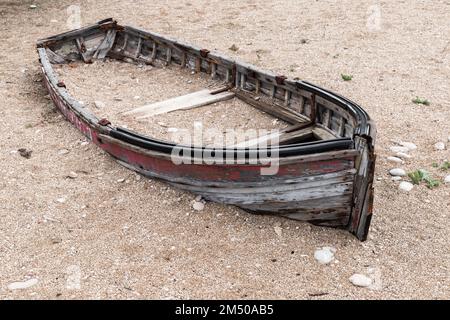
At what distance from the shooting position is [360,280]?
4.32 meters

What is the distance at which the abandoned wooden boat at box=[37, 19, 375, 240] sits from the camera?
4.50 m

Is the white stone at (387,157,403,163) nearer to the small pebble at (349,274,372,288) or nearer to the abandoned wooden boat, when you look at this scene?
the abandoned wooden boat

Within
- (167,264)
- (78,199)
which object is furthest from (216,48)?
(167,264)

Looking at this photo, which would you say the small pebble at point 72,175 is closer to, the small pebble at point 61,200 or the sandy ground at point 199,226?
the sandy ground at point 199,226

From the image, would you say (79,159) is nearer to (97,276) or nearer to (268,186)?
(97,276)

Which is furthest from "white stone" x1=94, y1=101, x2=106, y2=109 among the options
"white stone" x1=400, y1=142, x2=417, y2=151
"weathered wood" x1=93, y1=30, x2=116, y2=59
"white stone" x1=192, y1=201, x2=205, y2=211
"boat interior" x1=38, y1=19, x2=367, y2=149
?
"white stone" x1=400, y1=142, x2=417, y2=151

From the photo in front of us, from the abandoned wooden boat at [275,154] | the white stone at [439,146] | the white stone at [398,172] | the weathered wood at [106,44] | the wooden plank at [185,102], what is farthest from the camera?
the weathered wood at [106,44]

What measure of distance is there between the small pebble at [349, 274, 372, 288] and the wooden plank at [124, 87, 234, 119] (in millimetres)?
3579

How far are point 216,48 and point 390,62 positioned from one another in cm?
310

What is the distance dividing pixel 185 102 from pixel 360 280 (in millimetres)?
3826

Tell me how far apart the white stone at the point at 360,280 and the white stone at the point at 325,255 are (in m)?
0.28

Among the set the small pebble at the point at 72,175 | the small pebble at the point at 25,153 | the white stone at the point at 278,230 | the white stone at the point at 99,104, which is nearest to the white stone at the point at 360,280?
the white stone at the point at 278,230

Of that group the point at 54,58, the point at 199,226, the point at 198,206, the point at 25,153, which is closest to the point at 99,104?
the point at 25,153

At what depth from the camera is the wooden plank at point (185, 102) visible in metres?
7.12
